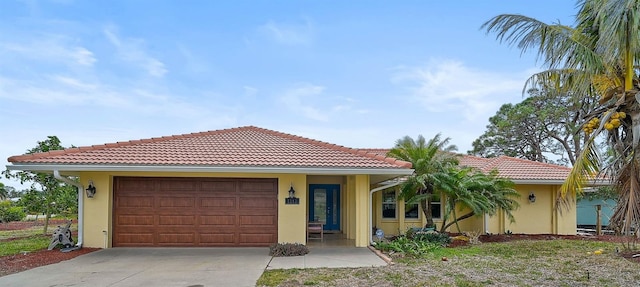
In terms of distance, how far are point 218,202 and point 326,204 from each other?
683 cm

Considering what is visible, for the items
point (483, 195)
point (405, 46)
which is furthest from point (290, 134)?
point (483, 195)

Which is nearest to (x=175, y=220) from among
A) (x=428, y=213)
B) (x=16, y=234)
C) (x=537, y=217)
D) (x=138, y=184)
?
(x=138, y=184)

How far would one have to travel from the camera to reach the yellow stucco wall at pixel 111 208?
1180 centimetres

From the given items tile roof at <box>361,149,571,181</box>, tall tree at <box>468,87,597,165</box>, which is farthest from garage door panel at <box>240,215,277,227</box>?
tall tree at <box>468,87,597,165</box>

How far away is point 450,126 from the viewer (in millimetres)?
23344

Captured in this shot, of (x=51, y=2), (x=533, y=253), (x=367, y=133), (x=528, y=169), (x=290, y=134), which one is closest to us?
(x=533, y=253)

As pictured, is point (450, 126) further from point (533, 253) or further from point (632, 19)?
point (632, 19)

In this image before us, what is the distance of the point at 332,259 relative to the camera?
33.1ft

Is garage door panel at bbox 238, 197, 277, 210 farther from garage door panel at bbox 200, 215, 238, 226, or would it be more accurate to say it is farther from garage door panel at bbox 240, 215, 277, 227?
garage door panel at bbox 200, 215, 238, 226

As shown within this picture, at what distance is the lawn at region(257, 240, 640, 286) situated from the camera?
752cm

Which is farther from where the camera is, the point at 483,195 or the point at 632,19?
the point at 483,195

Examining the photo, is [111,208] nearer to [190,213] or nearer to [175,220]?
[175,220]

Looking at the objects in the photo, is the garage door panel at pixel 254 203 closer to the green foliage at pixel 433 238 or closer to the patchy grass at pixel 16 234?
the green foliage at pixel 433 238

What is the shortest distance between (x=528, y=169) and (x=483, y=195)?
478cm
